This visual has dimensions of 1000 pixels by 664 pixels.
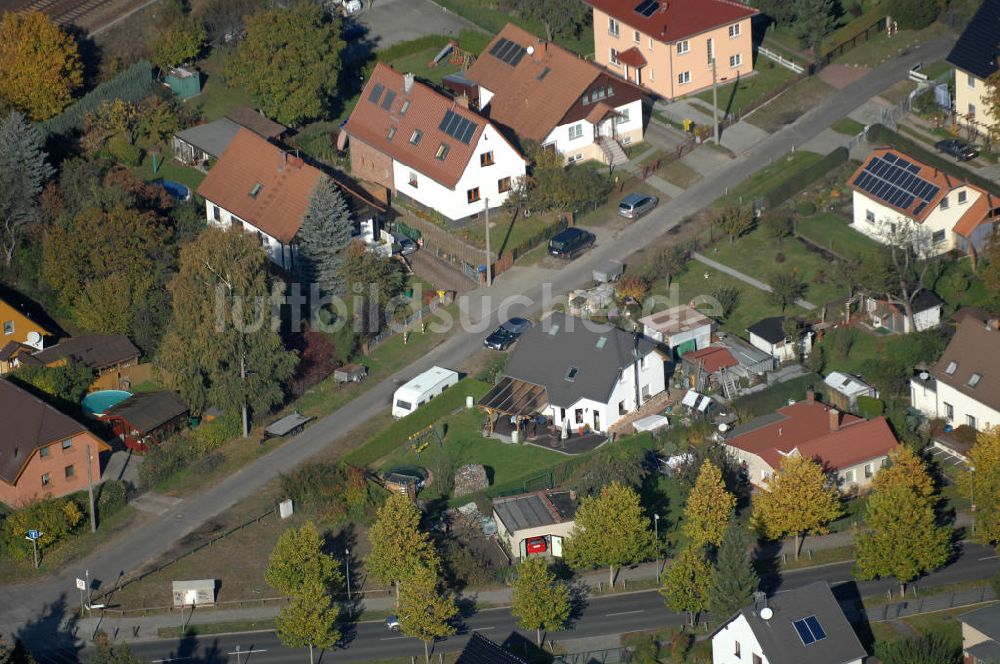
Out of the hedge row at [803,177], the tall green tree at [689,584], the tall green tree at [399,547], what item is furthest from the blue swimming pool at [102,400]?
the hedge row at [803,177]

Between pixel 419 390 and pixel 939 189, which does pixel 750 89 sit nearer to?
pixel 939 189

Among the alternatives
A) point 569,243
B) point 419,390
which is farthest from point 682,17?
point 419,390

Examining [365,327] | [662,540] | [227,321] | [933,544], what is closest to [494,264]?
[365,327]

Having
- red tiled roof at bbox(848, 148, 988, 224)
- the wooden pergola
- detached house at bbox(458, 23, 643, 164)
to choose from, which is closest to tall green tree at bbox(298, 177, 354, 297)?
the wooden pergola

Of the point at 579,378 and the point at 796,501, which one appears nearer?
the point at 796,501

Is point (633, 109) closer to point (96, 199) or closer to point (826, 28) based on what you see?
point (826, 28)

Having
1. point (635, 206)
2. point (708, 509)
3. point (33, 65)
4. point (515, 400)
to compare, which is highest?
point (33, 65)

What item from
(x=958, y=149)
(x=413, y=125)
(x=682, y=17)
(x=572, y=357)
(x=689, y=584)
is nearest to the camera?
(x=689, y=584)
